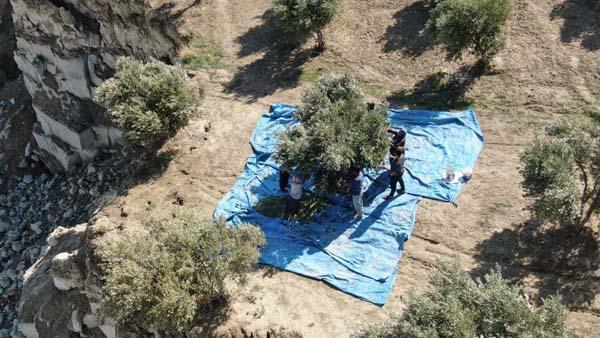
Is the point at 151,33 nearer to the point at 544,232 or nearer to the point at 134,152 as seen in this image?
the point at 134,152

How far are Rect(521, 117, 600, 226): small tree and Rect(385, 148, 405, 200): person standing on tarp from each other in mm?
3082

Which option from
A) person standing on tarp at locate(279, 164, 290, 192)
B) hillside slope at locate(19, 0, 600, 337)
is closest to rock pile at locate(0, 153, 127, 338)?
hillside slope at locate(19, 0, 600, 337)

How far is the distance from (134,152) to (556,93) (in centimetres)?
1480

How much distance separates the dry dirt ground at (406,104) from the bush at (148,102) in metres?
1.33

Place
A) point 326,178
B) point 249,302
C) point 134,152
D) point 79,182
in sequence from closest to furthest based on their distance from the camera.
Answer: point 249,302 < point 326,178 < point 134,152 < point 79,182

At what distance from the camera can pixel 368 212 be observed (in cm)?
1507

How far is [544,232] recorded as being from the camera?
14.0m

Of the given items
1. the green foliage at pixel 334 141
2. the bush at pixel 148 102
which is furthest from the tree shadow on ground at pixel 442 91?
the bush at pixel 148 102

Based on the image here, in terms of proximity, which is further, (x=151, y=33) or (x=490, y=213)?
(x=151, y=33)

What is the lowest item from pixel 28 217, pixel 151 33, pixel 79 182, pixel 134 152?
pixel 28 217

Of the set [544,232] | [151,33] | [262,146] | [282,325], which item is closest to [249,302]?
[282,325]

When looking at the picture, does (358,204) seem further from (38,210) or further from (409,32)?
(38,210)

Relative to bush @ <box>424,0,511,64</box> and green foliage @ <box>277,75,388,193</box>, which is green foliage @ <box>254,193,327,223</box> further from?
bush @ <box>424,0,511,64</box>

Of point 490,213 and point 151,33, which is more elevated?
point 151,33
